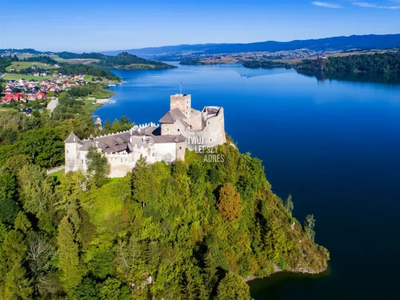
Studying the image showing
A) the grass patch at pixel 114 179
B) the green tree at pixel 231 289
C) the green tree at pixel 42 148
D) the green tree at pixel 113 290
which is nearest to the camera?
the green tree at pixel 113 290

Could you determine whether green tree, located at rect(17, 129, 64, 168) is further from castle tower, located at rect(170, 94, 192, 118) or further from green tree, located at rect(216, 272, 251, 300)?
green tree, located at rect(216, 272, 251, 300)

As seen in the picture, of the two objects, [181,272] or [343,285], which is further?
[343,285]

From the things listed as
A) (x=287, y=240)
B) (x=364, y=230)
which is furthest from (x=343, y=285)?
(x=364, y=230)

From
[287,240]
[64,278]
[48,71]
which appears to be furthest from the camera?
[48,71]

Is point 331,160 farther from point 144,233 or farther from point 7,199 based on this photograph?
point 7,199

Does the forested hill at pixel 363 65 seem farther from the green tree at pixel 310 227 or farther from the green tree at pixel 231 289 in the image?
the green tree at pixel 231 289

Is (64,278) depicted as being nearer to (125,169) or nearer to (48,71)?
(125,169)

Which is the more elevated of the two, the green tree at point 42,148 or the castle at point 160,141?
the castle at point 160,141

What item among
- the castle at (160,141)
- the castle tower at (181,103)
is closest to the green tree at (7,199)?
the castle at (160,141)
